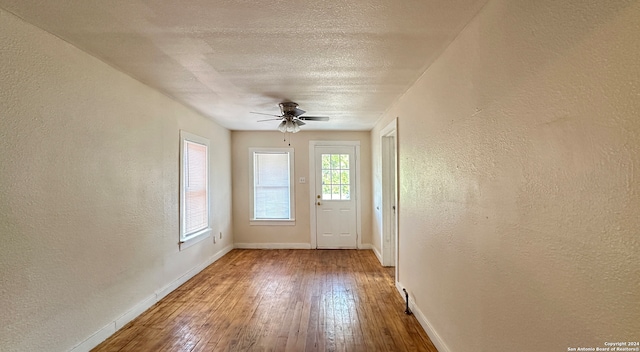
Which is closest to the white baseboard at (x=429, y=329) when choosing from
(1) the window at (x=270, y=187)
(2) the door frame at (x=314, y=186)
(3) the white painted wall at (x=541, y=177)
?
(3) the white painted wall at (x=541, y=177)

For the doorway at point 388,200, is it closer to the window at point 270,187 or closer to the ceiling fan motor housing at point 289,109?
the ceiling fan motor housing at point 289,109

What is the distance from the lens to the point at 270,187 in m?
5.62

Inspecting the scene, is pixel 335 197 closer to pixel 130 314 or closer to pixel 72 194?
pixel 130 314

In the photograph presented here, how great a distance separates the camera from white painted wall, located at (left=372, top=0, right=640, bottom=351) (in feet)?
2.83

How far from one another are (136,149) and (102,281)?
47.9 inches

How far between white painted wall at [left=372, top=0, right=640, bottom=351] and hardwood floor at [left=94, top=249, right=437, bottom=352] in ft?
2.29

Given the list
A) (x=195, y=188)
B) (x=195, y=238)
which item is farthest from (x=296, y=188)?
(x=195, y=238)

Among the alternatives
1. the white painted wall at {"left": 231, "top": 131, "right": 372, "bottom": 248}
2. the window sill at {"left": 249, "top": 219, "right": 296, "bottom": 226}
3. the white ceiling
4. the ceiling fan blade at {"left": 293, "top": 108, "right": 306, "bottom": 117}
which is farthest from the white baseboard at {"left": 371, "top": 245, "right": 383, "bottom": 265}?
the white ceiling

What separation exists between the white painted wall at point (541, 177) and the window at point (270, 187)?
3796 mm

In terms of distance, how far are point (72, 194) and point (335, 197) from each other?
161 inches

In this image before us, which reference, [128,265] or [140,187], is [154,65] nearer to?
[140,187]

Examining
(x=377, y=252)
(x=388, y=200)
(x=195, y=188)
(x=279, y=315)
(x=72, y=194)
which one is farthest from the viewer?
(x=377, y=252)

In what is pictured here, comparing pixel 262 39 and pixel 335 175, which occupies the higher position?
pixel 262 39

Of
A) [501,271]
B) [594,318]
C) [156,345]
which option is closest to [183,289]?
[156,345]
